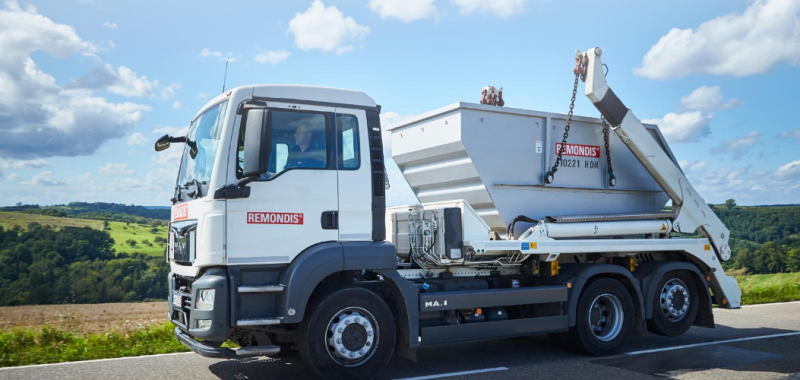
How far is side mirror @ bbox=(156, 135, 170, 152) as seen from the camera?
710 centimetres

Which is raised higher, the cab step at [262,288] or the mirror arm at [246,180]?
the mirror arm at [246,180]

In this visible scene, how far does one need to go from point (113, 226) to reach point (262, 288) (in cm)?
2417

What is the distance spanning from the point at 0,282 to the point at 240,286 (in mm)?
16388

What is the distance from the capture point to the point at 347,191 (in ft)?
20.3

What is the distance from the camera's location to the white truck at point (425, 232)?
5789 mm

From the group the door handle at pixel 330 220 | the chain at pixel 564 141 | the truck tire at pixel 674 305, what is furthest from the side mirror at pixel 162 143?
the truck tire at pixel 674 305

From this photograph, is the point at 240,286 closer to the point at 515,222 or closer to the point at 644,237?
the point at 515,222

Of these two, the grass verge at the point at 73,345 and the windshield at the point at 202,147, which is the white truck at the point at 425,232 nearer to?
the windshield at the point at 202,147

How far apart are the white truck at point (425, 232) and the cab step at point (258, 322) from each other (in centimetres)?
2

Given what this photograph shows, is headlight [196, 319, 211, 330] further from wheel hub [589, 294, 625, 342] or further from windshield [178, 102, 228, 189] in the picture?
wheel hub [589, 294, 625, 342]

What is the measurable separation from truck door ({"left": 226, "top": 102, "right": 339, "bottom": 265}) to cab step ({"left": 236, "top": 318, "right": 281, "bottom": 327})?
0.53 m

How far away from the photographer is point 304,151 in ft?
19.7

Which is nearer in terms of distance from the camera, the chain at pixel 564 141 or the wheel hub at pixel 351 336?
the wheel hub at pixel 351 336

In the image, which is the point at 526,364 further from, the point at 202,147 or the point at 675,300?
the point at 202,147
